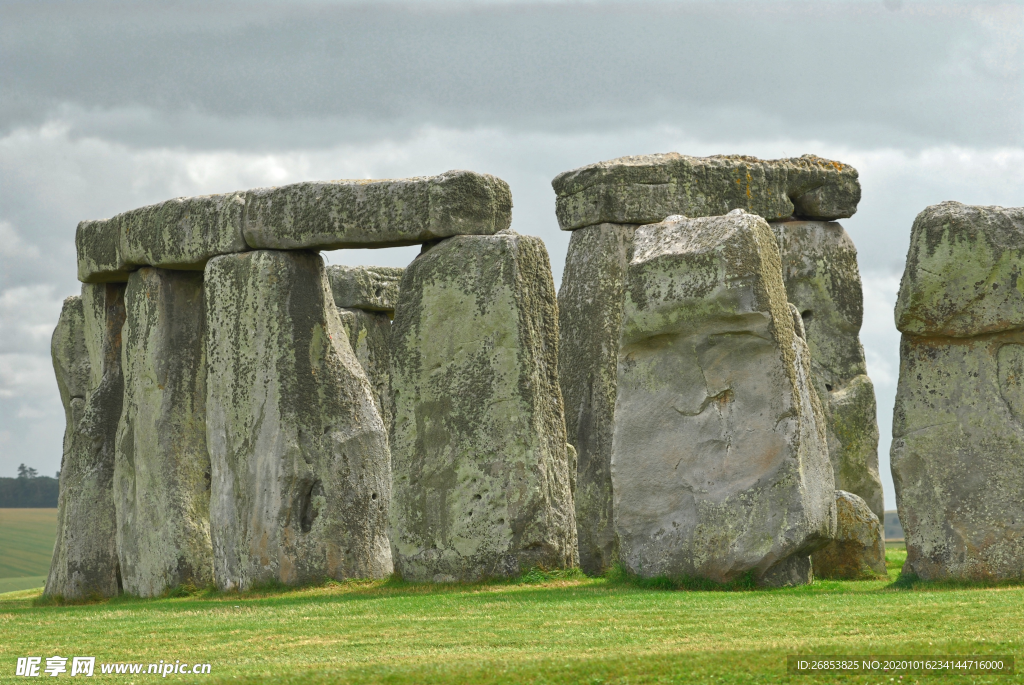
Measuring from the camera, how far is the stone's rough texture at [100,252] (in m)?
18.2

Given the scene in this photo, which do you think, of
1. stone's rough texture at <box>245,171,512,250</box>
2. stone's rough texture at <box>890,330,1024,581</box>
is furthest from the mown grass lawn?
stone's rough texture at <box>245,171,512,250</box>

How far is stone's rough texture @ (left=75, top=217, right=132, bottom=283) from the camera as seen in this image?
59.8 feet

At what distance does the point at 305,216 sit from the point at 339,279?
6362mm

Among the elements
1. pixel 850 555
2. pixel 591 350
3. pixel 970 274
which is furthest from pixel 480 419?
pixel 970 274

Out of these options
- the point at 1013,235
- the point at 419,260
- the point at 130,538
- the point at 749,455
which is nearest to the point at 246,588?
the point at 130,538

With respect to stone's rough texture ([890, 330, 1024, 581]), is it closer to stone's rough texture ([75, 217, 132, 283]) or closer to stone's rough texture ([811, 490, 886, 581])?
stone's rough texture ([811, 490, 886, 581])

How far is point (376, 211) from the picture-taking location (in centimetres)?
1553

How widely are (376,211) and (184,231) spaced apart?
286 centimetres

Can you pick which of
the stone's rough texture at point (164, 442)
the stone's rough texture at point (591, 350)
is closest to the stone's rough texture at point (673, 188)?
the stone's rough texture at point (591, 350)

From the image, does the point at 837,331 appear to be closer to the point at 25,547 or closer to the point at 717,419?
the point at 717,419

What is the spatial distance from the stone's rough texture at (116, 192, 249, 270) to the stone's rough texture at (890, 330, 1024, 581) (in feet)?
26.4

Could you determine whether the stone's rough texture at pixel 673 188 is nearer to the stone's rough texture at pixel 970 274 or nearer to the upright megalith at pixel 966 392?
the upright megalith at pixel 966 392

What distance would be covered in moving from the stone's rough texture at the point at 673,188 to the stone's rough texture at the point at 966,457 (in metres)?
6.07

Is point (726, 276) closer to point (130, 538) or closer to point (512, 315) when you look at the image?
point (512, 315)
